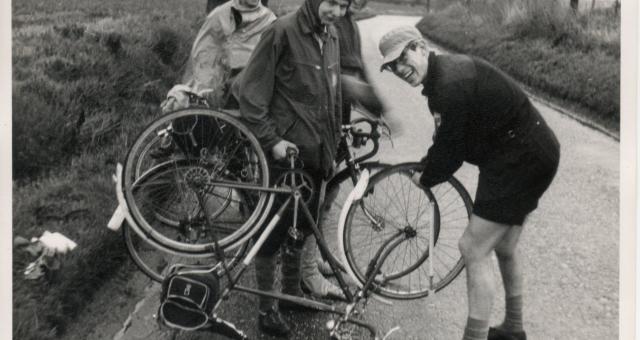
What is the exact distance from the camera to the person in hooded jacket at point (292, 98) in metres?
2.72

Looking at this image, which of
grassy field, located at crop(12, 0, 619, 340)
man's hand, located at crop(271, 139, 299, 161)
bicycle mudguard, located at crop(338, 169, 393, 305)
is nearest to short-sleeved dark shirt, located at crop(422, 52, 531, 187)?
bicycle mudguard, located at crop(338, 169, 393, 305)

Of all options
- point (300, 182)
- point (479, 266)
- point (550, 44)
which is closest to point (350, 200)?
point (300, 182)

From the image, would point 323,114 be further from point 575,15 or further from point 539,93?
point 575,15

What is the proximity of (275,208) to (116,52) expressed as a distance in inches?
94.8

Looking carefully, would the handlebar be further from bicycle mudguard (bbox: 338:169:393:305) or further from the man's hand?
the man's hand

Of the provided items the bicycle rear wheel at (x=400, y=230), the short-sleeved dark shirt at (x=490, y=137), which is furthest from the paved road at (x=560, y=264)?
the short-sleeved dark shirt at (x=490, y=137)

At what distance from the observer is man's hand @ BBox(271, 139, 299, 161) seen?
2.77 m

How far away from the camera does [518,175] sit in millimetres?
2547

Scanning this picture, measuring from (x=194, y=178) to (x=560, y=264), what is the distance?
2.15 m

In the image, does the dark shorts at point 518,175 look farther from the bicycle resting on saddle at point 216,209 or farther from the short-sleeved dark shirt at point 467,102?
the bicycle resting on saddle at point 216,209

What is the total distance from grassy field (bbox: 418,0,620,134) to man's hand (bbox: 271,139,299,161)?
43.5 inches

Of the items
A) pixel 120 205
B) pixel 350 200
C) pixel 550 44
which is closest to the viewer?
pixel 120 205

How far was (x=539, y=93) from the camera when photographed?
4.40 m

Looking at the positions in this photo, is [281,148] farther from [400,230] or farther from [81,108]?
[81,108]
